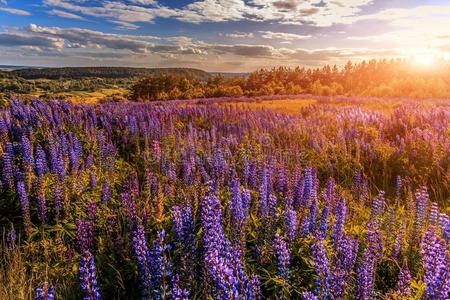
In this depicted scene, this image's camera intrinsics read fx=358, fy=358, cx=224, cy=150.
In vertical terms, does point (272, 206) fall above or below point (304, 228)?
above

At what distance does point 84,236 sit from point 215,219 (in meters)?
1.88

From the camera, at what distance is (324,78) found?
69.8 meters

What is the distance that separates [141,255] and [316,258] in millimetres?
1325

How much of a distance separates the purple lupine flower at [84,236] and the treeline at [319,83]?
1858 centimetres

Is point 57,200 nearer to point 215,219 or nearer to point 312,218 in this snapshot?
point 215,219

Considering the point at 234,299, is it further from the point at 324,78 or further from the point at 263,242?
the point at 324,78

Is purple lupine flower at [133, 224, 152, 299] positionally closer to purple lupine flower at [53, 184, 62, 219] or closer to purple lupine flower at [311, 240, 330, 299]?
purple lupine flower at [311, 240, 330, 299]

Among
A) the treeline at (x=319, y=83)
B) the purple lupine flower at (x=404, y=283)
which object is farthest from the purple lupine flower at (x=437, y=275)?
the treeline at (x=319, y=83)

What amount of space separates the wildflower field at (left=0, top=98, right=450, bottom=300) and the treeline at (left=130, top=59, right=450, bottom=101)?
1472 cm

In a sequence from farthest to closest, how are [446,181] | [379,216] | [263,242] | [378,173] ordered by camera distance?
[378,173] → [446,181] → [379,216] → [263,242]

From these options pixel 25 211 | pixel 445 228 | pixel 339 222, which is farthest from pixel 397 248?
pixel 25 211

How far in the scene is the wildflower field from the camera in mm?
2729

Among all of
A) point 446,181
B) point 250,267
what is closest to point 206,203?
point 250,267

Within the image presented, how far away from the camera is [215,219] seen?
8.75 ft
